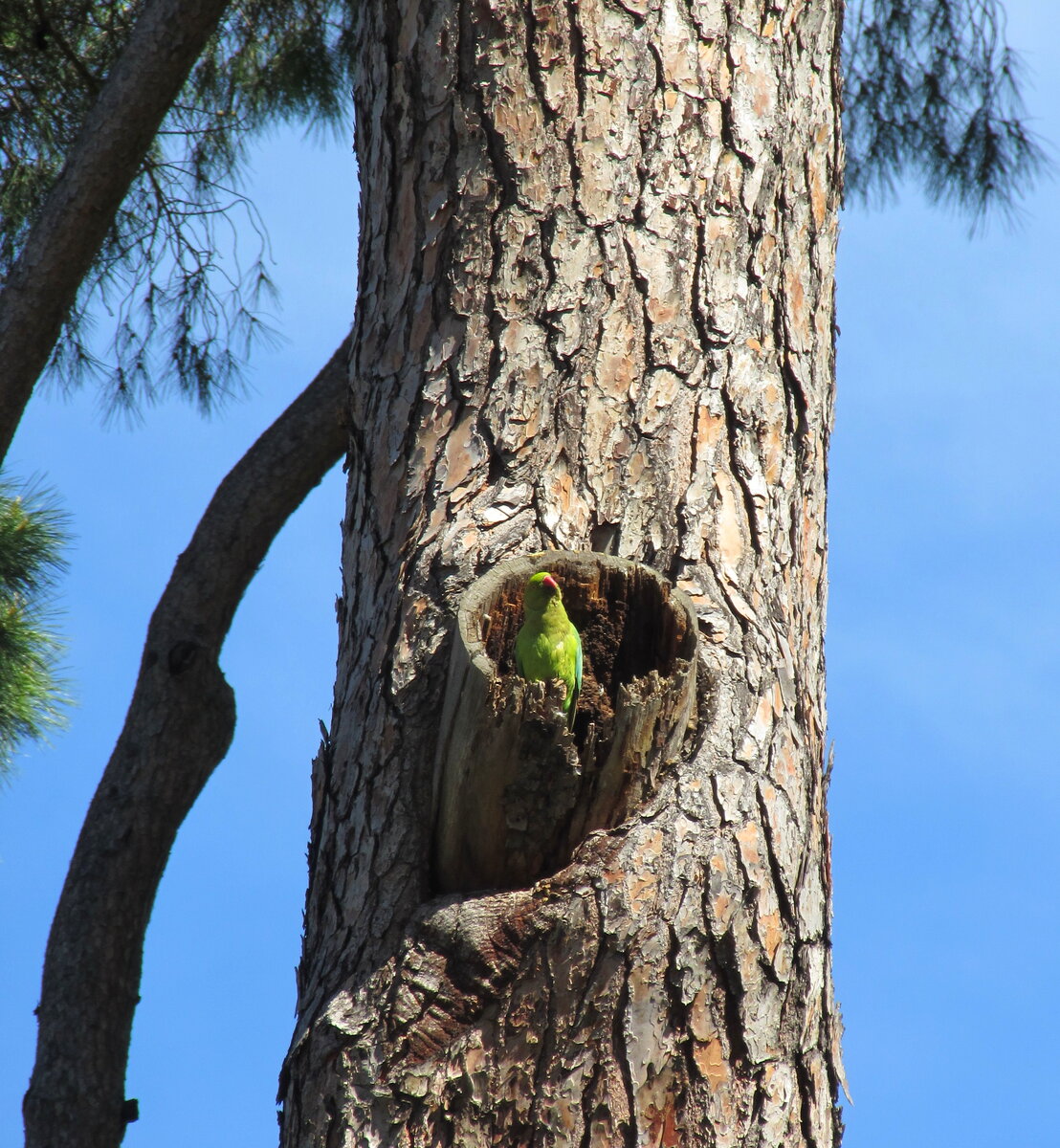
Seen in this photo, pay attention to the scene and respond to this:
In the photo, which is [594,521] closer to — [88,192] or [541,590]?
[541,590]

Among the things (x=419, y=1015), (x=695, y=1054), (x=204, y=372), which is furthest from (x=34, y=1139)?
(x=204, y=372)

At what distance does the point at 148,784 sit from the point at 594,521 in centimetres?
197

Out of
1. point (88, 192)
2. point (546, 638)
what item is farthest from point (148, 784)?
point (546, 638)

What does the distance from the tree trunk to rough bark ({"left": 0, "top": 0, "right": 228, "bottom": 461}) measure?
1324 millimetres

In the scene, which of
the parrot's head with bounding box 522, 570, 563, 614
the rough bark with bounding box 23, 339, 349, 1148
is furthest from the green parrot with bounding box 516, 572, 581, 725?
the rough bark with bounding box 23, 339, 349, 1148

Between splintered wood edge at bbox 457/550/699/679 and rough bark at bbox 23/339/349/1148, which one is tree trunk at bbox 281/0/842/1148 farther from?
rough bark at bbox 23/339/349/1148

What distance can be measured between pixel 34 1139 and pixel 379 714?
77.5 inches

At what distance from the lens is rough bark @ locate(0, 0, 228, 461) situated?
3314mm

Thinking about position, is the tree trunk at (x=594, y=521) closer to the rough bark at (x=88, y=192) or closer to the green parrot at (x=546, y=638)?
the green parrot at (x=546, y=638)

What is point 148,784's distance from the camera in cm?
325

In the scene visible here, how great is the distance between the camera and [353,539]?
6.79 feet

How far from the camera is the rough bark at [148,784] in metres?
3.01

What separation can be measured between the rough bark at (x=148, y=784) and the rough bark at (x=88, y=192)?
2.21 feet

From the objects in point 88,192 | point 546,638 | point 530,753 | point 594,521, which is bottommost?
point 530,753
